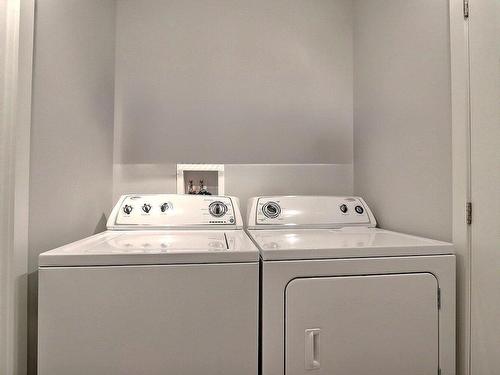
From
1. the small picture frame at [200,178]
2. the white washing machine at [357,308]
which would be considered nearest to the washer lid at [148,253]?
the white washing machine at [357,308]

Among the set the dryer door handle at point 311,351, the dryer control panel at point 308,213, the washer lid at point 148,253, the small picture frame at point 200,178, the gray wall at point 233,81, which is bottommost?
the dryer door handle at point 311,351

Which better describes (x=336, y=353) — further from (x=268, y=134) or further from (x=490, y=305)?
(x=268, y=134)

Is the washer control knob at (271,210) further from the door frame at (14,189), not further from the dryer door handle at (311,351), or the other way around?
the door frame at (14,189)

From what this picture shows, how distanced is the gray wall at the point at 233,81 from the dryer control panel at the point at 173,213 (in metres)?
0.42

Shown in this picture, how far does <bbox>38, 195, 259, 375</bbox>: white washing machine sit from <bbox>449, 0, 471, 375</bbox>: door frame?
2.72 feet

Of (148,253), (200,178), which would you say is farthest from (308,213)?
(148,253)

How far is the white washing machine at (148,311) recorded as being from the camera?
0.91m

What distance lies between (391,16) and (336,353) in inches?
69.2

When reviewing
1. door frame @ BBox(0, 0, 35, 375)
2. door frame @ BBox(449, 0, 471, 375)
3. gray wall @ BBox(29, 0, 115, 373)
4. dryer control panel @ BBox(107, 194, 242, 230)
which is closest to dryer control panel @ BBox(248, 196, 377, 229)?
dryer control panel @ BBox(107, 194, 242, 230)

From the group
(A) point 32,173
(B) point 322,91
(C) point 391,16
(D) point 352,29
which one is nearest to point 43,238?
(A) point 32,173

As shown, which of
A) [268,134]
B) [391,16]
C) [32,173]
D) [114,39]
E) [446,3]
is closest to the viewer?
[32,173]

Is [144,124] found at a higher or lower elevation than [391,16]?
lower

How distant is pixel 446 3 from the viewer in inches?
48.9

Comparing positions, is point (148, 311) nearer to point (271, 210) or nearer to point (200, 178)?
point (271, 210)
